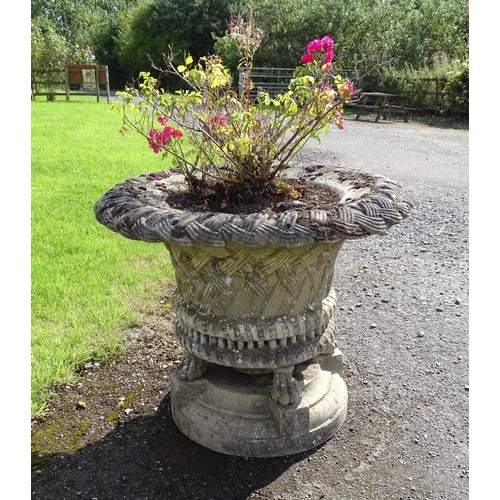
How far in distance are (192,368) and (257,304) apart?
0.57 meters

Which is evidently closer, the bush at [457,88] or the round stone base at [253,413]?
the round stone base at [253,413]

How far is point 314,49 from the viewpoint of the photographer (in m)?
2.03

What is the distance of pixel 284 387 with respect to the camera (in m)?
2.14

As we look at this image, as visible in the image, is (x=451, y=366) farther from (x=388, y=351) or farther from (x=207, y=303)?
(x=207, y=303)

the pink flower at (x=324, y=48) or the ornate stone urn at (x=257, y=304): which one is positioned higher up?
the pink flower at (x=324, y=48)

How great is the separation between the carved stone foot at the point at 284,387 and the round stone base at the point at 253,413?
0.10ft

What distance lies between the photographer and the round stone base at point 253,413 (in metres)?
2.14

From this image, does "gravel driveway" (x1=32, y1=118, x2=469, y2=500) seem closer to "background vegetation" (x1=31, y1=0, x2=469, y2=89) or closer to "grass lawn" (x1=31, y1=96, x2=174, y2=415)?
"grass lawn" (x1=31, y1=96, x2=174, y2=415)

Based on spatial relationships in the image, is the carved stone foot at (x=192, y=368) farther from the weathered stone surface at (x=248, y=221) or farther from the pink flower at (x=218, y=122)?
the pink flower at (x=218, y=122)

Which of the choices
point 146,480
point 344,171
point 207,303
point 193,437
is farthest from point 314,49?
point 146,480

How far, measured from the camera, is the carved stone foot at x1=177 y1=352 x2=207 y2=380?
2312mm

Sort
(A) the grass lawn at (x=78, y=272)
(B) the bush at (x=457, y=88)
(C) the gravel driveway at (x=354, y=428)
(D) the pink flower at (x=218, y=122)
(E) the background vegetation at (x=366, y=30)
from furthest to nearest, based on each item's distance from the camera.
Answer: (E) the background vegetation at (x=366, y=30)
(B) the bush at (x=457, y=88)
(A) the grass lawn at (x=78, y=272)
(D) the pink flower at (x=218, y=122)
(C) the gravel driveway at (x=354, y=428)

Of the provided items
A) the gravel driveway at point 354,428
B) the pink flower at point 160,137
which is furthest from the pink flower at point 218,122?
the gravel driveway at point 354,428

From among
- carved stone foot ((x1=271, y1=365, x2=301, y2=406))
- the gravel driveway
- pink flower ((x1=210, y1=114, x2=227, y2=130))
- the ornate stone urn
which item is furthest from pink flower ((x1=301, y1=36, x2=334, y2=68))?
the gravel driveway
